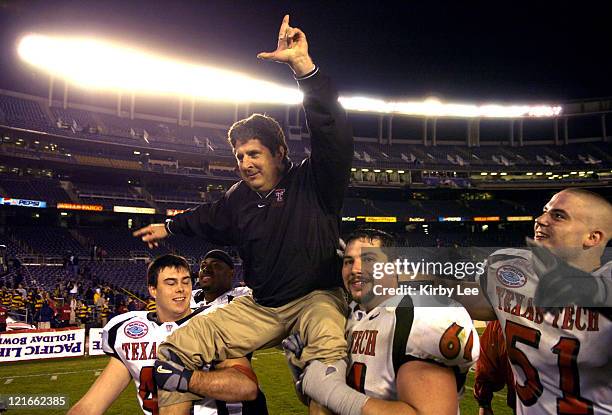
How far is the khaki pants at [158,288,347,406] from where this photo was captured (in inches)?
111

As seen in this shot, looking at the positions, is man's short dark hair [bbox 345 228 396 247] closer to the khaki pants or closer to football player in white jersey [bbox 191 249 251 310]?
the khaki pants

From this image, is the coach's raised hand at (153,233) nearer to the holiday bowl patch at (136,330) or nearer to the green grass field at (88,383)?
the holiday bowl patch at (136,330)

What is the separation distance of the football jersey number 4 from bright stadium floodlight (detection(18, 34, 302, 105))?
32.7 meters

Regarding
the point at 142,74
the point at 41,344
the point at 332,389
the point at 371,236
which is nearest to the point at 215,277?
the point at 371,236

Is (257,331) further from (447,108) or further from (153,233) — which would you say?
(447,108)

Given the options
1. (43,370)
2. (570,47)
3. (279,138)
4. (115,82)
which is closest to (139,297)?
(43,370)

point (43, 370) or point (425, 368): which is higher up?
point (425, 368)

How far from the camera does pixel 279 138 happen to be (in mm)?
3271

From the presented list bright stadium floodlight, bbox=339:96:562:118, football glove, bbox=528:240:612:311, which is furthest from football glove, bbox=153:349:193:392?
bright stadium floodlight, bbox=339:96:562:118

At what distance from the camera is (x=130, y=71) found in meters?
32.9

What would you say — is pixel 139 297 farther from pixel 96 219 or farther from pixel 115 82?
pixel 115 82

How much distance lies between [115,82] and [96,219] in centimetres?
998

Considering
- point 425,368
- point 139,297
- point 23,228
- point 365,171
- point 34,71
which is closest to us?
point 425,368

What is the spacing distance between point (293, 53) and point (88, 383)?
11089 millimetres
